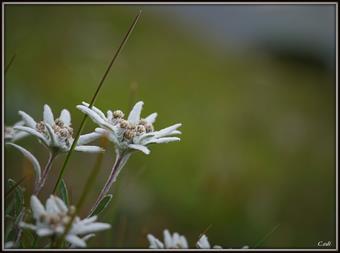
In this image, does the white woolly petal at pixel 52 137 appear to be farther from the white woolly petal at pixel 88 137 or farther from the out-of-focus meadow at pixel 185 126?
the out-of-focus meadow at pixel 185 126

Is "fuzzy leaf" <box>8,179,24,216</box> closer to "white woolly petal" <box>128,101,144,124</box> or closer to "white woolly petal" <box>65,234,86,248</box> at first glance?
"white woolly petal" <box>65,234,86,248</box>

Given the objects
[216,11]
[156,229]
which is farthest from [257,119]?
[216,11]

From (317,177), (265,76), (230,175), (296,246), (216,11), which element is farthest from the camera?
(216,11)

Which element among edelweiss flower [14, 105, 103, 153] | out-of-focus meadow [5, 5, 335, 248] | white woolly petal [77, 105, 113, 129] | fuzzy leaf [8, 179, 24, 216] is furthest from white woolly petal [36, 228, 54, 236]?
out-of-focus meadow [5, 5, 335, 248]

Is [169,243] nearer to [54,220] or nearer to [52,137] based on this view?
[54,220]

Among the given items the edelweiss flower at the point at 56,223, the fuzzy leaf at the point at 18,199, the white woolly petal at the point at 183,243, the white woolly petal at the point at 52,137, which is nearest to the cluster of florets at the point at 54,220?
the edelweiss flower at the point at 56,223

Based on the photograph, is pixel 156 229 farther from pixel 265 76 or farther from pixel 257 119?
pixel 265 76
